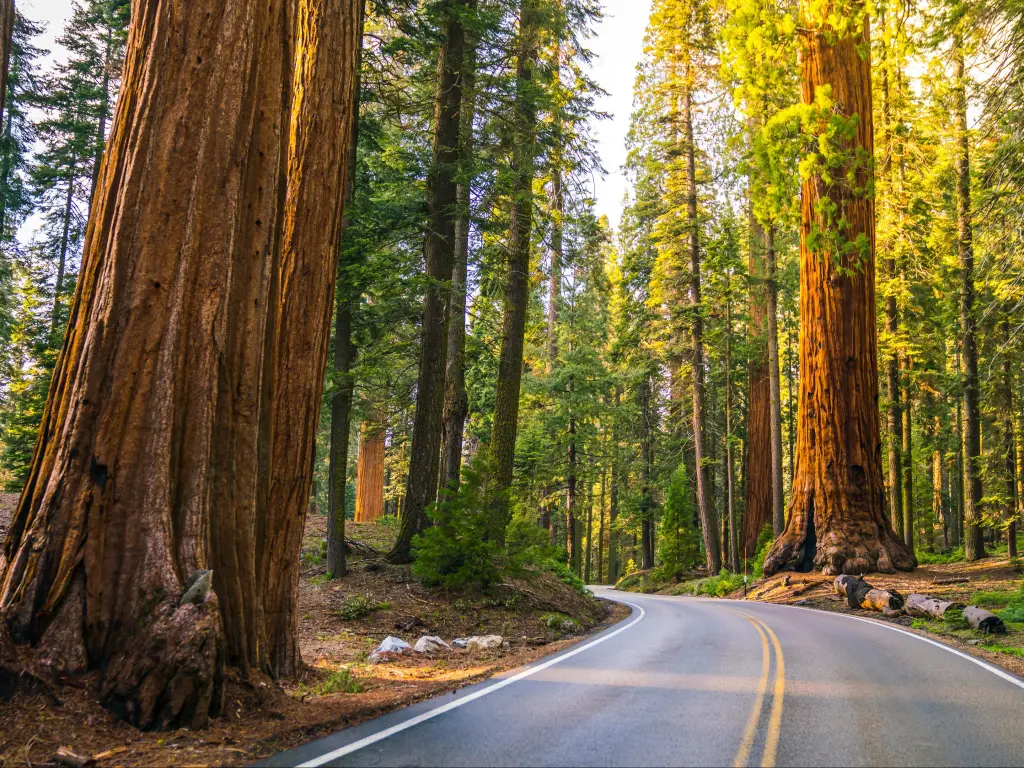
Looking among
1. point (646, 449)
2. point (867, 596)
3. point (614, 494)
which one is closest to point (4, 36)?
point (867, 596)

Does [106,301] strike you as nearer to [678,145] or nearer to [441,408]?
[441,408]

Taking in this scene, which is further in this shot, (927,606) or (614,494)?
(614,494)

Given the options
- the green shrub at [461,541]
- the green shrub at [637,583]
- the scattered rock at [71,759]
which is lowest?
the green shrub at [637,583]

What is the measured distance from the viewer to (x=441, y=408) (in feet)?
47.5

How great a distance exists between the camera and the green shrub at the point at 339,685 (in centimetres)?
641

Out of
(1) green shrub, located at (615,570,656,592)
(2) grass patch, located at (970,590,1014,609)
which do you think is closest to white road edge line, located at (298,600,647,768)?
(2) grass patch, located at (970,590,1014,609)

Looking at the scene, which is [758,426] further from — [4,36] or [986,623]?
[4,36]

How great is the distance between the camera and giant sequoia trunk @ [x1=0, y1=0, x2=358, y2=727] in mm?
4695

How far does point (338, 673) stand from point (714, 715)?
12.5ft

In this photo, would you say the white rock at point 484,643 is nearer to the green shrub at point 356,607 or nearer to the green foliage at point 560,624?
the green shrub at point 356,607

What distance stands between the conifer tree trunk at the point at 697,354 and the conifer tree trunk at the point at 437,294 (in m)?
16.7

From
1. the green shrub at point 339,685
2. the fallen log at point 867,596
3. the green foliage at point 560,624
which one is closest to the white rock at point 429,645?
the green shrub at point 339,685

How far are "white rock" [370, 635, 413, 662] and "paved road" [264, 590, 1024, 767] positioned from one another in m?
2.03

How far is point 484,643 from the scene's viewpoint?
10.1 meters
